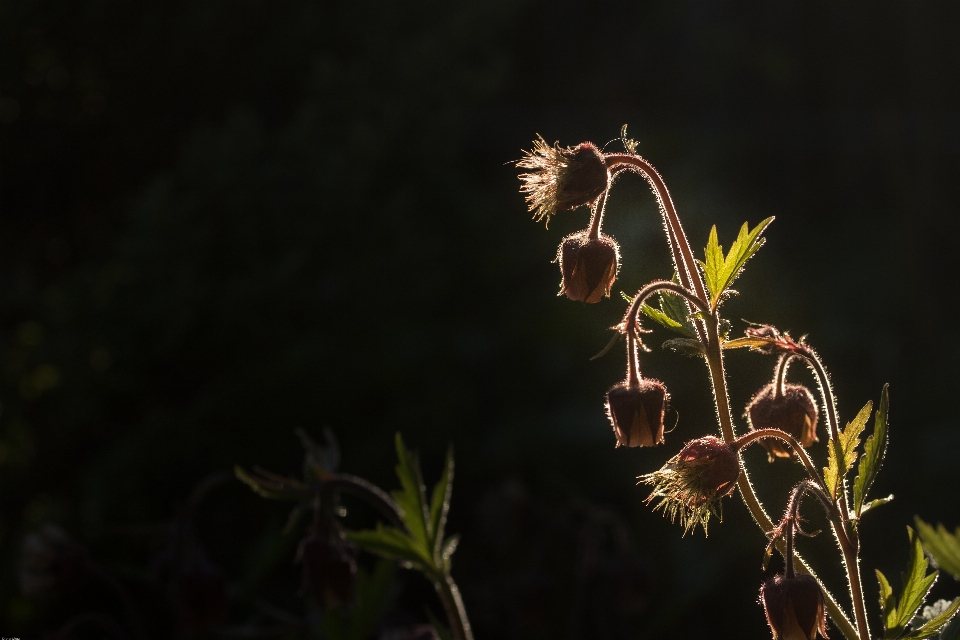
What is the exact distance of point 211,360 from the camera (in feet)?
13.0

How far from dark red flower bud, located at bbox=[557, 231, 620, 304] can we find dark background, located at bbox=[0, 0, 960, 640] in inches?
45.1

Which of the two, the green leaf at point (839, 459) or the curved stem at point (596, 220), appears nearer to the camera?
the green leaf at point (839, 459)

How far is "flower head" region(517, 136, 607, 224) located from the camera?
1158mm

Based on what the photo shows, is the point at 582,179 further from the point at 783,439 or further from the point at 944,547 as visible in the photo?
the point at 944,547

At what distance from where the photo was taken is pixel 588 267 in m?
1.27

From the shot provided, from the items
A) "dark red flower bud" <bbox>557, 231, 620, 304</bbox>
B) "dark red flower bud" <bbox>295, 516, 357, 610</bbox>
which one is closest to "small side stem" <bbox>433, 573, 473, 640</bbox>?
"dark red flower bud" <bbox>295, 516, 357, 610</bbox>

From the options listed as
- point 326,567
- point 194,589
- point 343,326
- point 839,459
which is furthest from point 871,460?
point 343,326

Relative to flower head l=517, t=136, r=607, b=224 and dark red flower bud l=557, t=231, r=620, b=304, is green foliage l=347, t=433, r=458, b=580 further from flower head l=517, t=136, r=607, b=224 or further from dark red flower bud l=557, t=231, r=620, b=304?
flower head l=517, t=136, r=607, b=224

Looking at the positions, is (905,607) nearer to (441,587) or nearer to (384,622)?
(441,587)

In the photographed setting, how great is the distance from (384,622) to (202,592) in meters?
0.57

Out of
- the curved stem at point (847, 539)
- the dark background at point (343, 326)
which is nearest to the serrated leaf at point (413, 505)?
the curved stem at point (847, 539)

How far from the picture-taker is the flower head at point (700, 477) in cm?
111

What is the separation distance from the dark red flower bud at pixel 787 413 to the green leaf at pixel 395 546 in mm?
539

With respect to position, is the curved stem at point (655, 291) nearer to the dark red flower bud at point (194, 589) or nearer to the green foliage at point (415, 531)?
the green foliage at point (415, 531)
